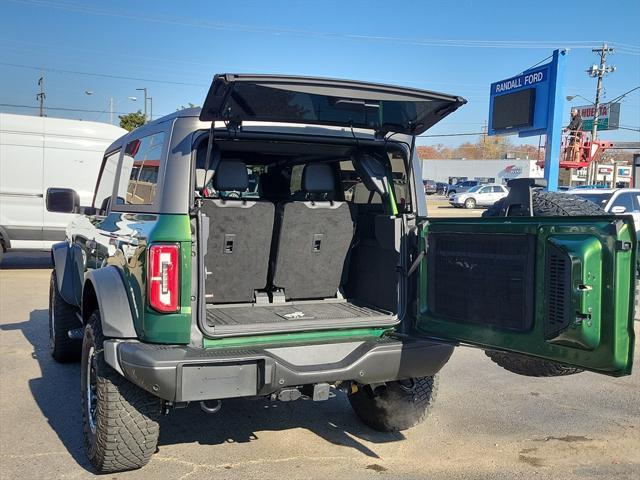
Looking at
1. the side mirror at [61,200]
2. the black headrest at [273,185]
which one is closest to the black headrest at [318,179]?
the black headrest at [273,185]

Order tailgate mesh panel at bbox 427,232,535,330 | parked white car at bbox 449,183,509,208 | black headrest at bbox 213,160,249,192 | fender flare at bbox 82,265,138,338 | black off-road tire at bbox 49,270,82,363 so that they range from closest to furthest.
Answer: tailgate mesh panel at bbox 427,232,535,330, fender flare at bbox 82,265,138,338, black headrest at bbox 213,160,249,192, black off-road tire at bbox 49,270,82,363, parked white car at bbox 449,183,509,208

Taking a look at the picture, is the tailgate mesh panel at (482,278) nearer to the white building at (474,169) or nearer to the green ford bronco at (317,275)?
the green ford bronco at (317,275)

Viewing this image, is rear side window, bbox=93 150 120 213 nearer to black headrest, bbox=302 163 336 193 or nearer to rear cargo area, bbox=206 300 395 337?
rear cargo area, bbox=206 300 395 337

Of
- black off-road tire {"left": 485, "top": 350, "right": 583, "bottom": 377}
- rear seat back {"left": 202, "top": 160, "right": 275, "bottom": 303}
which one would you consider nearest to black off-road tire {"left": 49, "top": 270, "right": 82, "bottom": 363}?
rear seat back {"left": 202, "top": 160, "right": 275, "bottom": 303}

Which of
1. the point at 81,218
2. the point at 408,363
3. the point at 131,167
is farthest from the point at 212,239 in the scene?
the point at 81,218

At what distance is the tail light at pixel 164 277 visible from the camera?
128 inches

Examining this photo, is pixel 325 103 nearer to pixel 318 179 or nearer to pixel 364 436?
pixel 318 179

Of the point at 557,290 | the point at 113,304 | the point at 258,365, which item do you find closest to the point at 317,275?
the point at 258,365

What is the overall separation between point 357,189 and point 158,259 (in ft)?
6.61

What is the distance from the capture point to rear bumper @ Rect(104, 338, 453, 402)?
10.3 ft

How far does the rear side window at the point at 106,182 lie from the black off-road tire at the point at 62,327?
2.92 feet

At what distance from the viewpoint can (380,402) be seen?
14.3 ft

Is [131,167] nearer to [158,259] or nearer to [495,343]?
[158,259]

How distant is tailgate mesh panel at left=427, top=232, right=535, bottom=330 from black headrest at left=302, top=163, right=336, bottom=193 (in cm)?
104
